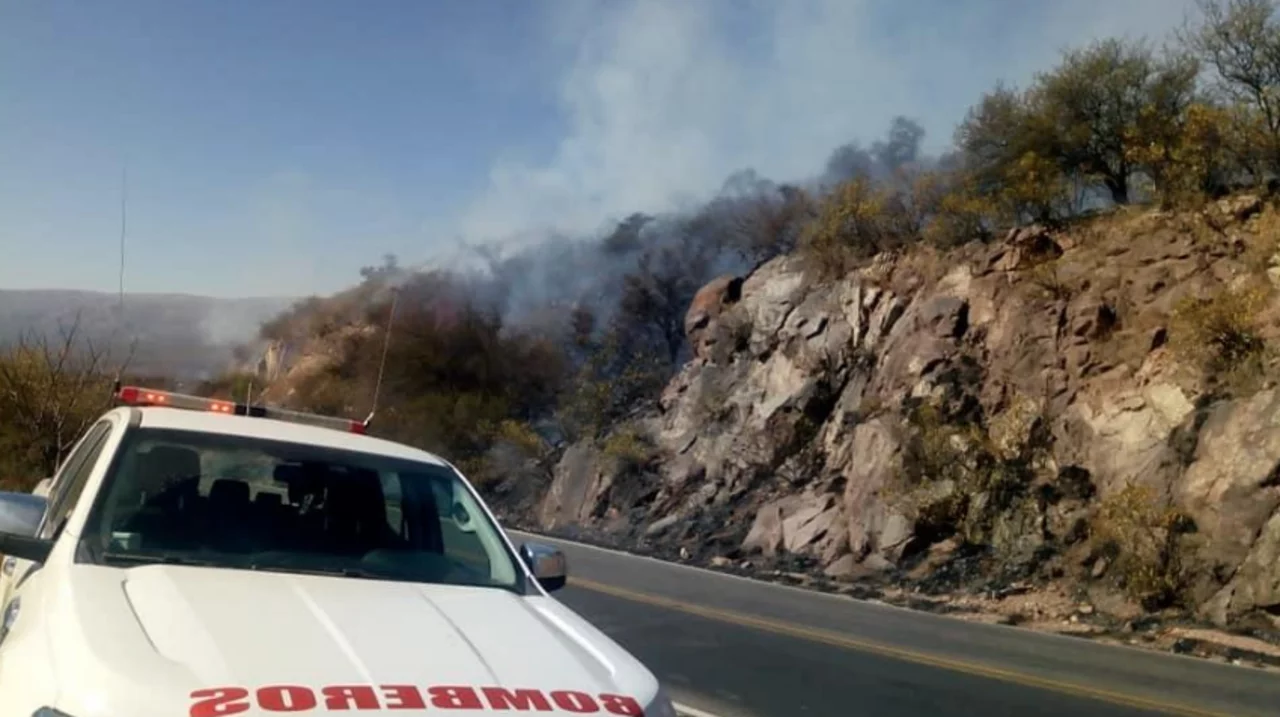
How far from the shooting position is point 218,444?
498cm

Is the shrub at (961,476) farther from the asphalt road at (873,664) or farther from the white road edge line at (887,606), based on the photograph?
the asphalt road at (873,664)

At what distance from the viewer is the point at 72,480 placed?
5449 millimetres

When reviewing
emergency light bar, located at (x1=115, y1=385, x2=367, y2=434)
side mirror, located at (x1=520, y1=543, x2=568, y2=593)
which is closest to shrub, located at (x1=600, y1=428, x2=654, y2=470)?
emergency light bar, located at (x1=115, y1=385, x2=367, y2=434)

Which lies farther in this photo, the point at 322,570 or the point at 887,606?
the point at 887,606

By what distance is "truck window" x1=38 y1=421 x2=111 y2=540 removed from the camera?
4914 mm

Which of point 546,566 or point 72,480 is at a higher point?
point 72,480

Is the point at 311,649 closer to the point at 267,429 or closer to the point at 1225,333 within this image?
the point at 267,429

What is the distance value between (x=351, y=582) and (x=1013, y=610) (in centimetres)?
1474

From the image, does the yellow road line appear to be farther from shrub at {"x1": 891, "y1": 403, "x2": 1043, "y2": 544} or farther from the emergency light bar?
shrub at {"x1": 891, "y1": 403, "x2": 1043, "y2": 544}

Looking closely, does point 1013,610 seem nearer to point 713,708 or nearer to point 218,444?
point 713,708

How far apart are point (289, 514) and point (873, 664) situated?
22.5 ft

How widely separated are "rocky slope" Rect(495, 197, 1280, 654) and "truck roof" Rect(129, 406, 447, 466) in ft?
38.5

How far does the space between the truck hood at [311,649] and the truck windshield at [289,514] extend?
27cm

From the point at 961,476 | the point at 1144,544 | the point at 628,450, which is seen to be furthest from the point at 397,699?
the point at 628,450
